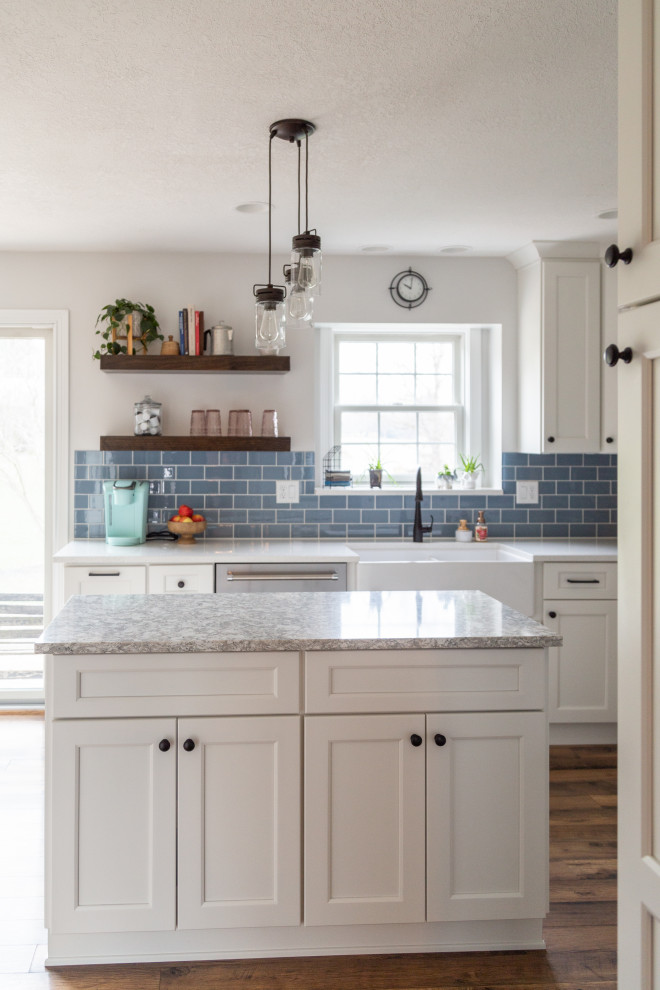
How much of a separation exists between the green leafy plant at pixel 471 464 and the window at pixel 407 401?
0.04 meters

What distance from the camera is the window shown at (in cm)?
495

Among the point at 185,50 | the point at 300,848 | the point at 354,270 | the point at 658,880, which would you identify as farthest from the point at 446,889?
the point at 354,270

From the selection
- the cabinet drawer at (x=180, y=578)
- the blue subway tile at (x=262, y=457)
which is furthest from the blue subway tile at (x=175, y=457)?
the cabinet drawer at (x=180, y=578)

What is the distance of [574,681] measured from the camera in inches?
→ 162

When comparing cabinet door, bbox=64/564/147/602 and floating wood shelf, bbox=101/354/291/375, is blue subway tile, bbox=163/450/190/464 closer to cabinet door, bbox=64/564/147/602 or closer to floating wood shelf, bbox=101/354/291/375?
floating wood shelf, bbox=101/354/291/375

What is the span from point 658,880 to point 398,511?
3.52m

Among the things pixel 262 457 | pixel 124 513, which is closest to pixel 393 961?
pixel 124 513

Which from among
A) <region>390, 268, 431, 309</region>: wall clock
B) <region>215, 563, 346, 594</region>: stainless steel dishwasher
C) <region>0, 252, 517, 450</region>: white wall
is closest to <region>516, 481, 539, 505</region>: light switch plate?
<region>0, 252, 517, 450</region>: white wall

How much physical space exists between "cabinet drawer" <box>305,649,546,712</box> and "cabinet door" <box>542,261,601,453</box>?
7.67 ft

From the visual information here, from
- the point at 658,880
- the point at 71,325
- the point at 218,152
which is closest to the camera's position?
the point at 658,880

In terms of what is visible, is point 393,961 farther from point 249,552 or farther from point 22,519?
point 22,519

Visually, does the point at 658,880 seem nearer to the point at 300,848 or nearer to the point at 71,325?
the point at 300,848

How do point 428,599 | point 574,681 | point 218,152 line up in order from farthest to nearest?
1. point 574,681
2. point 218,152
3. point 428,599

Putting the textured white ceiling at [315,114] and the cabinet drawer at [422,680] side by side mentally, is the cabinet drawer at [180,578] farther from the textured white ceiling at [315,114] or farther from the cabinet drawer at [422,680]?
the cabinet drawer at [422,680]
